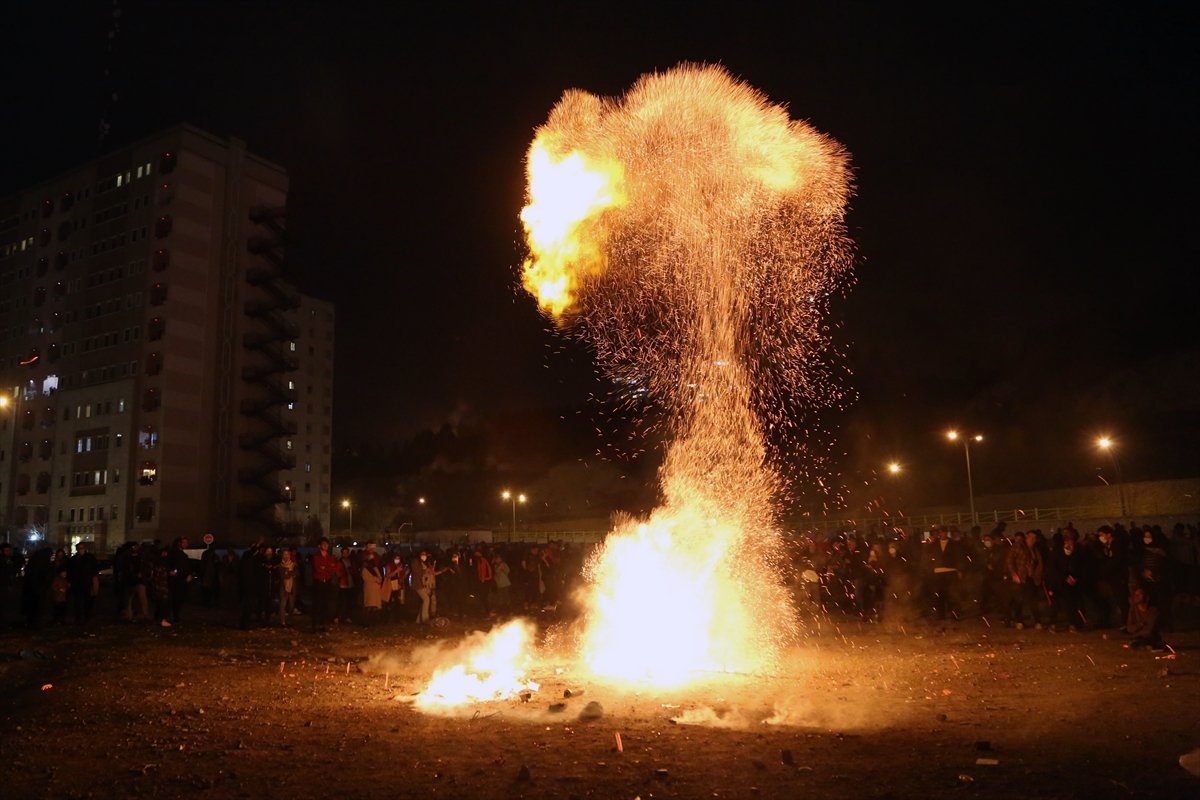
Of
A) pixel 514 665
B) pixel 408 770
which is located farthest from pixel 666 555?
pixel 408 770

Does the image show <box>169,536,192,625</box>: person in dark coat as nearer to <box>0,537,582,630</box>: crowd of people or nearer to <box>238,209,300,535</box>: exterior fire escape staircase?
<box>0,537,582,630</box>: crowd of people

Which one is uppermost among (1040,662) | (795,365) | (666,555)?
(795,365)

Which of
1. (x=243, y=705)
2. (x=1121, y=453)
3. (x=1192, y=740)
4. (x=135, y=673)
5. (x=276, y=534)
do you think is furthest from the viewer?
(x=1121, y=453)

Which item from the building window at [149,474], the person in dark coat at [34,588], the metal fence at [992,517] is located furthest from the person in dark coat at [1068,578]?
the building window at [149,474]

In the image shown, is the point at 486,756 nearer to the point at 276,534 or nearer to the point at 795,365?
the point at 795,365

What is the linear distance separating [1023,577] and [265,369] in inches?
2149

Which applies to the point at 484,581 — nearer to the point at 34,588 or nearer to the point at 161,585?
the point at 161,585

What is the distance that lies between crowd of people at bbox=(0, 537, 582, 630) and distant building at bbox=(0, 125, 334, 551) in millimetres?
35676

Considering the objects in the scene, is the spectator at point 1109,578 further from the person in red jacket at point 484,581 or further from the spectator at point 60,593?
the spectator at point 60,593

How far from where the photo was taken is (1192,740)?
766cm

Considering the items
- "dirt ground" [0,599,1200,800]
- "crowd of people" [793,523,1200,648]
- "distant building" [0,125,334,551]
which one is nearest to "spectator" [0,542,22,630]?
"dirt ground" [0,599,1200,800]

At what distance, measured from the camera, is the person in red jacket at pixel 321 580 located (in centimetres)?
1708

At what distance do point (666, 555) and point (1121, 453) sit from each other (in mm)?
77240

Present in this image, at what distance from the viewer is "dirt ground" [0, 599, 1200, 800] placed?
22.1 ft
